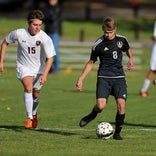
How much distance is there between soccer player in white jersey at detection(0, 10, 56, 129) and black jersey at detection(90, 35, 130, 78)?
1.15 m

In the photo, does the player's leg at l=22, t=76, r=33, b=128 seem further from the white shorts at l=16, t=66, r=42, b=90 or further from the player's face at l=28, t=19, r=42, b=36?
the player's face at l=28, t=19, r=42, b=36

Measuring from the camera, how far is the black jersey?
44.3 feet

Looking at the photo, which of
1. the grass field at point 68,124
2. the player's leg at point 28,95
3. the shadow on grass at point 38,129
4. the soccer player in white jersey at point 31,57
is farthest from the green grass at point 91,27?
the player's leg at point 28,95

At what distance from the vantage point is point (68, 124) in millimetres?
15398

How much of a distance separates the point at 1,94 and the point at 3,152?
9.28 metres

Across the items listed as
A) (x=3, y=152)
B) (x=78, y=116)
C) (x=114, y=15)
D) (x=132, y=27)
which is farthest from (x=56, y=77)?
(x=114, y=15)

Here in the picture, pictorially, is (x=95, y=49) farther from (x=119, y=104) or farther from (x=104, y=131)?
(x=104, y=131)

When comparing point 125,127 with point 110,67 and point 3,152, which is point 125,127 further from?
point 3,152

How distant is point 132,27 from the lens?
49281 millimetres

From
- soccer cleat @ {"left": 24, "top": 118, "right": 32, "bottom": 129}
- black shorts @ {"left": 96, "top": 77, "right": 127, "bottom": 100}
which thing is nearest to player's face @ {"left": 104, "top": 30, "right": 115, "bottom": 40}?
black shorts @ {"left": 96, "top": 77, "right": 127, "bottom": 100}

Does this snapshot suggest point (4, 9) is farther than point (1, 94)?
Yes

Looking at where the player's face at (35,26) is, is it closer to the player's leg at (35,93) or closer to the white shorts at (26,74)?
the white shorts at (26,74)

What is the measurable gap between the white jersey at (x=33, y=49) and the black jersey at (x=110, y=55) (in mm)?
1156

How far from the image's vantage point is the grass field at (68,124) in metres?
12.3
